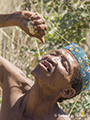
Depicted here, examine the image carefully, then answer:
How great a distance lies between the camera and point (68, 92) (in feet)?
5.43

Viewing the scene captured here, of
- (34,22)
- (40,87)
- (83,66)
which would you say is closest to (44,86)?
(40,87)

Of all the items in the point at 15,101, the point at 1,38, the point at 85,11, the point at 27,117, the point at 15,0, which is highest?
the point at 15,0

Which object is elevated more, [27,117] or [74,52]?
[74,52]

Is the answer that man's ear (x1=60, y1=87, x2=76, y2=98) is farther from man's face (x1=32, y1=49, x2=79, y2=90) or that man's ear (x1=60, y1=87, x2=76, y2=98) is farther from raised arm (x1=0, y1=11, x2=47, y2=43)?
raised arm (x1=0, y1=11, x2=47, y2=43)

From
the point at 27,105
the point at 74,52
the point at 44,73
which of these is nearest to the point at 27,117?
the point at 27,105

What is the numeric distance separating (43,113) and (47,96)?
117 mm

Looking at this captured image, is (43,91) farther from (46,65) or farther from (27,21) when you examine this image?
(27,21)

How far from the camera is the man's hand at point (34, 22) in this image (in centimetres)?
163

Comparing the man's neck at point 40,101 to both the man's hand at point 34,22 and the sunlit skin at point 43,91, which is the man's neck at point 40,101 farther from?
the man's hand at point 34,22

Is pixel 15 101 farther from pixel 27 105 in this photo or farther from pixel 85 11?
pixel 85 11

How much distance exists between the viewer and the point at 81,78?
5.41ft

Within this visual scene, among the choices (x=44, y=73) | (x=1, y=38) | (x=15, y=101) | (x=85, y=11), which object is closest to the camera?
(x=44, y=73)

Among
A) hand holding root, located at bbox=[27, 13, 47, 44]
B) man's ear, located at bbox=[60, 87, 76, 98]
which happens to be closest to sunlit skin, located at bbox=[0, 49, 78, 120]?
man's ear, located at bbox=[60, 87, 76, 98]

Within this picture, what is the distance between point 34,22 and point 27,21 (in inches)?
3.8
